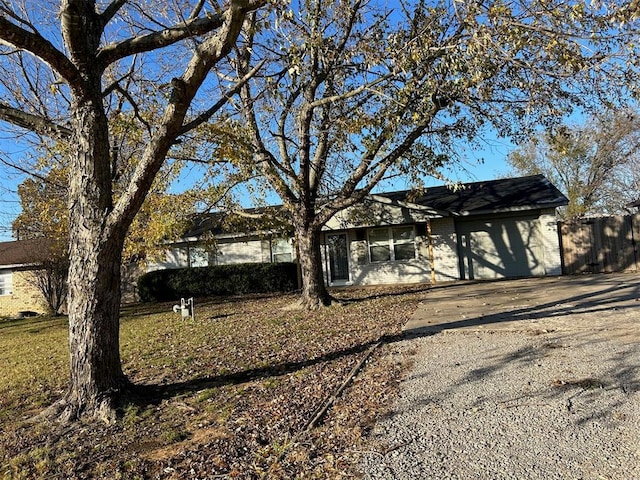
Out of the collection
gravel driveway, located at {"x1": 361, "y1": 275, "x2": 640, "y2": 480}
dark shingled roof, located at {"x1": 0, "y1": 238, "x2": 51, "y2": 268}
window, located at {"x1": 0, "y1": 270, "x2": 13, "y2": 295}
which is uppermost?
dark shingled roof, located at {"x1": 0, "y1": 238, "x2": 51, "y2": 268}

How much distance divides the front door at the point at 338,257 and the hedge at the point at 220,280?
167cm

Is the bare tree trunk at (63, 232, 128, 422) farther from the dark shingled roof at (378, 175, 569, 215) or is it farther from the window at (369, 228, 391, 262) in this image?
the window at (369, 228, 391, 262)

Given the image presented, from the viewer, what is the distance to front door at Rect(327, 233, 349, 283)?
2003cm

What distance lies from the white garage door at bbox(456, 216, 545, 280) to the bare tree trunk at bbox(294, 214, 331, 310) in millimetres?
8376

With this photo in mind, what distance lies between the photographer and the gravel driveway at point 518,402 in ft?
11.0

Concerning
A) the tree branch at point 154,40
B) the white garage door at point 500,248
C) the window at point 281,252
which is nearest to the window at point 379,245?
the white garage door at point 500,248

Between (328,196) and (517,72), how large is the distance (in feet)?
20.4

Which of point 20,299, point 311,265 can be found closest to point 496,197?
point 311,265

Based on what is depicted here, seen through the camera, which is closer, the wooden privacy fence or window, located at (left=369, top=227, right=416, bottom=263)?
the wooden privacy fence

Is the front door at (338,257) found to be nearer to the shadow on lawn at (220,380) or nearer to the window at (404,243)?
the window at (404,243)

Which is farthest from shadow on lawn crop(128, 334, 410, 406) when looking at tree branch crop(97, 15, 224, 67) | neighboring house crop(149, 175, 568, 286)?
neighboring house crop(149, 175, 568, 286)

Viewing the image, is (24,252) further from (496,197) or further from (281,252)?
(496,197)

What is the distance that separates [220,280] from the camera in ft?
63.8

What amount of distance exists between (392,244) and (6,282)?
63.1 ft
